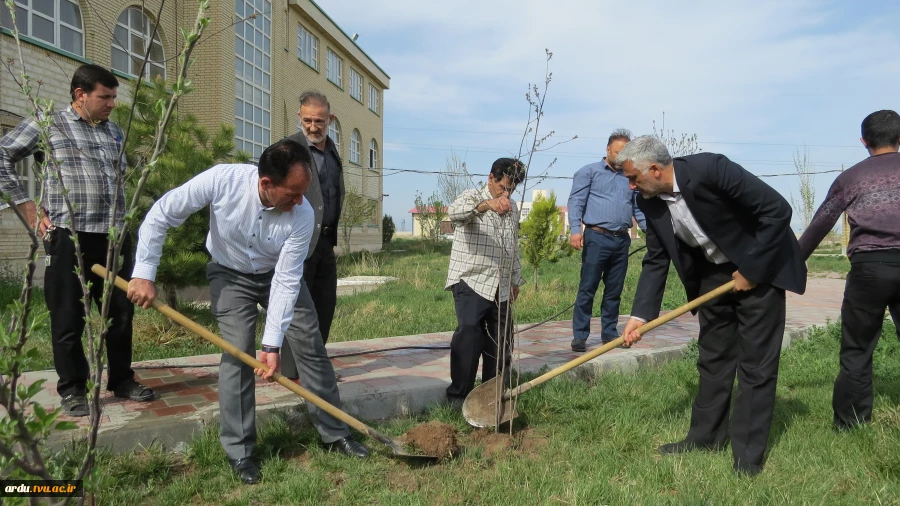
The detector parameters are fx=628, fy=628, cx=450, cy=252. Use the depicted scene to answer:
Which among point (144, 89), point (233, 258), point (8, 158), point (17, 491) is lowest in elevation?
point (17, 491)

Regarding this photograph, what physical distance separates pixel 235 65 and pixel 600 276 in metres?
14.5

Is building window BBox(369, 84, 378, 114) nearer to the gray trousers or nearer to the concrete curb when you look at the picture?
the concrete curb

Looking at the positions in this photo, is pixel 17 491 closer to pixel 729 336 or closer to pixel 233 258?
pixel 233 258

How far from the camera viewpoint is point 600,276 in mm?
5777

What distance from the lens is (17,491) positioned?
5.45 ft

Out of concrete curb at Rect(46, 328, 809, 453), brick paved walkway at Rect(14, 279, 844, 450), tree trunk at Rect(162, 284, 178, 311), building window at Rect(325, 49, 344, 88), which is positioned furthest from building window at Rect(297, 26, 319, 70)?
concrete curb at Rect(46, 328, 809, 453)

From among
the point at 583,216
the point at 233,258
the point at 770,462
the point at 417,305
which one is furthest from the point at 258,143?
the point at 770,462

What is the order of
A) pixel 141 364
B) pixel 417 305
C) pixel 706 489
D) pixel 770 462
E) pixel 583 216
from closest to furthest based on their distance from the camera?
pixel 706 489 < pixel 770 462 < pixel 141 364 < pixel 583 216 < pixel 417 305

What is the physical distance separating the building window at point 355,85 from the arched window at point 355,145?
5.17 feet

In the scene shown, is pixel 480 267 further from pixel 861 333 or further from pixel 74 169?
pixel 74 169

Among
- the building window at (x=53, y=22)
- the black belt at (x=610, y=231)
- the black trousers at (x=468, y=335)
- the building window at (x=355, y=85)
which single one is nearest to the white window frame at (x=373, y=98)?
the building window at (x=355, y=85)

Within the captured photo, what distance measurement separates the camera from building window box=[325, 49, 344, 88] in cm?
2448

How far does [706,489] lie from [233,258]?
2.50 m

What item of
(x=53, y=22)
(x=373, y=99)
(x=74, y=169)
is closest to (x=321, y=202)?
(x=74, y=169)
